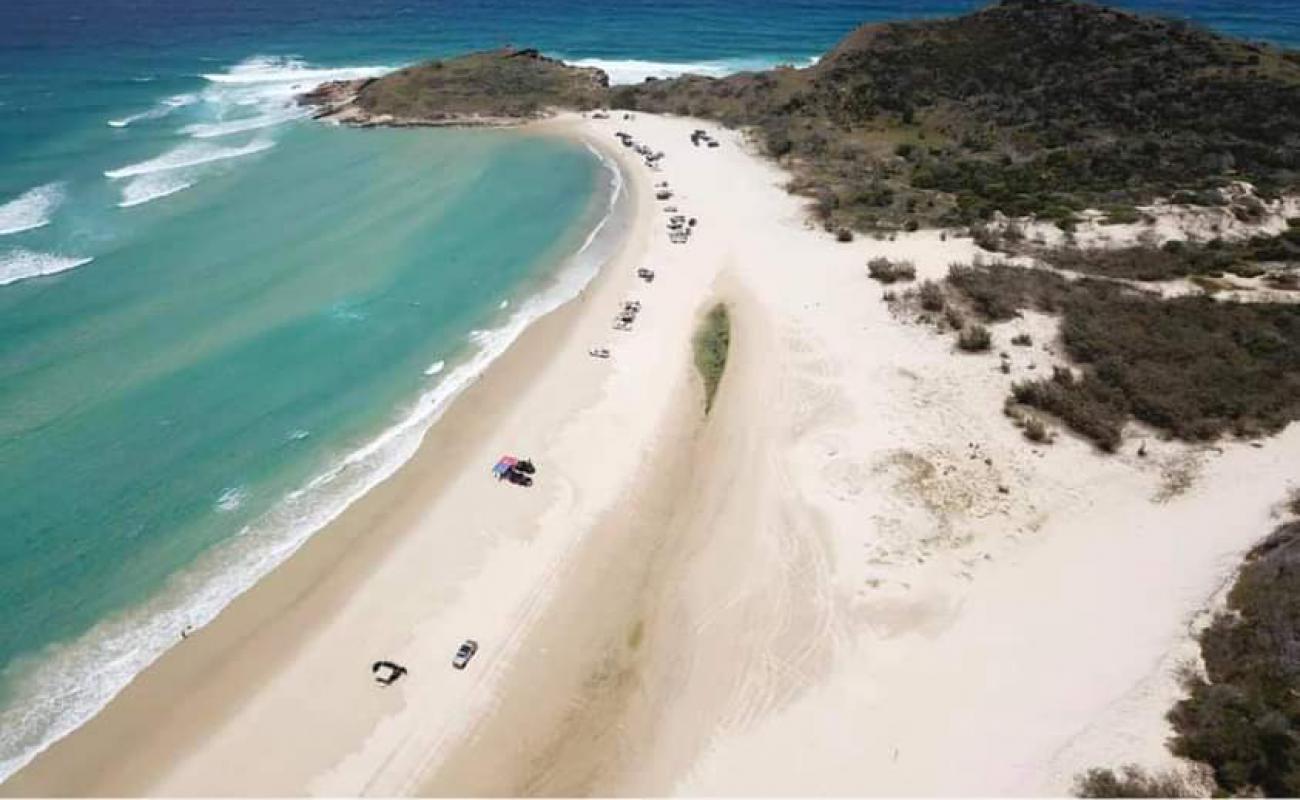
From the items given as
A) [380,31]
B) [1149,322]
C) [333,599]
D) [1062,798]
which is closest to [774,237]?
[1149,322]

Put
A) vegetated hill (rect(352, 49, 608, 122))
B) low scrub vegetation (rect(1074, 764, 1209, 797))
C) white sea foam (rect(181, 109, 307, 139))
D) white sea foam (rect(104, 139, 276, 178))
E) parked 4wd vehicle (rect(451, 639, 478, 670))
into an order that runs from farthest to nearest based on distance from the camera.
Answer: vegetated hill (rect(352, 49, 608, 122)), white sea foam (rect(181, 109, 307, 139)), white sea foam (rect(104, 139, 276, 178)), parked 4wd vehicle (rect(451, 639, 478, 670)), low scrub vegetation (rect(1074, 764, 1209, 797))

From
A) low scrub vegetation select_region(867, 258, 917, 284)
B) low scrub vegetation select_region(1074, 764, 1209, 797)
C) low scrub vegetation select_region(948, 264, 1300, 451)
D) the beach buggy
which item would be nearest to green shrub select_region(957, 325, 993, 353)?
low scrub vegetation select_region(948, 264, 1300, 451)

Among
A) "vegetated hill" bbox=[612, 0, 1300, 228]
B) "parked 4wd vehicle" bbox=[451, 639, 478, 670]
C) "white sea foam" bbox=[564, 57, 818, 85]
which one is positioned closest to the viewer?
"parked 4wd vehicle" bbox=[451, 639, 478, 670]

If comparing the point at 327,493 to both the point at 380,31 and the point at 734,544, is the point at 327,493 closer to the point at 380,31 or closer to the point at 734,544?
the point at 734,544

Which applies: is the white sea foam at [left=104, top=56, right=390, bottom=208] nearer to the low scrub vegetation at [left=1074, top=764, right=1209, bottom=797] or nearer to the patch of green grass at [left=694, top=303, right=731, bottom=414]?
the patch of green grass at [left=694, top=303, right=731, bottom=414]

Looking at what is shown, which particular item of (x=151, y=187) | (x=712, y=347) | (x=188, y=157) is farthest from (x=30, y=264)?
(x=712, y=347)

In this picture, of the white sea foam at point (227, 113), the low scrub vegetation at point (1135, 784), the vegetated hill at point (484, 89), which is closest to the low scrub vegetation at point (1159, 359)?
the low scrub vegetation at point (1135, 784)

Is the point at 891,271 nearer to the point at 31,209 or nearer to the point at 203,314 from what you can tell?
the point at 203,314
